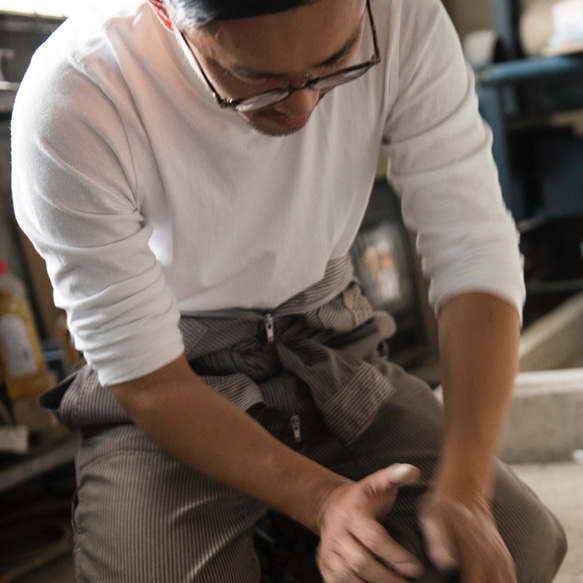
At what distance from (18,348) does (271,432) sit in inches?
32.0

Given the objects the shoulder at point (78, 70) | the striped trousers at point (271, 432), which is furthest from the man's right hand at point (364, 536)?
the shoulder at point (78, 70)

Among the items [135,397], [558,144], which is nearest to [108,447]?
[135,397]

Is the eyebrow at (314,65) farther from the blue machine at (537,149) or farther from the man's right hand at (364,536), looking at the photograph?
the blue machine at (537,149)

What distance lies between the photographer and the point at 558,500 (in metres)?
1.49

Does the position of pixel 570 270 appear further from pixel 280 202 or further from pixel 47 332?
pixel 280 202

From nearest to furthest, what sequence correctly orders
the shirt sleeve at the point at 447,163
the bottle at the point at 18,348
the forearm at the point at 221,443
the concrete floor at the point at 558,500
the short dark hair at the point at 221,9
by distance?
1. the short dark hair at the point at 221,9
2. the forearm at the point at 221,443
3. the shirt sleeve at the point at 447,163
4. the concrete floor at the point at 558,500
5. the bottle at the point at 18,348

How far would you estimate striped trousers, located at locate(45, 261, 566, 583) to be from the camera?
0.97 metres

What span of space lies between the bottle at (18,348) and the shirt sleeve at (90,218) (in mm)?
748

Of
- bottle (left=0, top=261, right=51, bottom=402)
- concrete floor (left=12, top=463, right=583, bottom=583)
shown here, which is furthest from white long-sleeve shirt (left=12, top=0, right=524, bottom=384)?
bottle (left=0, top=261, right=51, bottom=402)

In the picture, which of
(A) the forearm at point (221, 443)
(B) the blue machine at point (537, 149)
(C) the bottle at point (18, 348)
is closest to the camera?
(A) the forearm at point (221, 443)

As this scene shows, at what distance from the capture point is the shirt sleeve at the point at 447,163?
3.43ft

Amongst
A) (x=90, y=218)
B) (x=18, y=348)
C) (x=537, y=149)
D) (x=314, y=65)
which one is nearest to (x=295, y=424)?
(x=90, y=218)

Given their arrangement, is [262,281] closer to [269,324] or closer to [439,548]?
[269,324]

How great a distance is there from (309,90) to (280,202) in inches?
9.3
